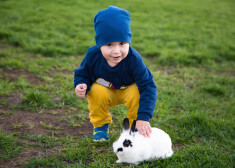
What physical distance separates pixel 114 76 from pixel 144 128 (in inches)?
22.4

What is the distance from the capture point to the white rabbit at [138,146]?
1.95 metres

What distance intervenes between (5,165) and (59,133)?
65 centimetres

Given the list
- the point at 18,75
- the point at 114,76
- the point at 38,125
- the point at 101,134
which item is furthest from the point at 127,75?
the point at 18,75

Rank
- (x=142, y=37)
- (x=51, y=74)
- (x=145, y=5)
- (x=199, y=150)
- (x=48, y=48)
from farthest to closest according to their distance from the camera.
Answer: (x=145, y=5)
(x=142, y=37)
(x=48, y=48)
(x=51, y=74)
(x=199, y=150)

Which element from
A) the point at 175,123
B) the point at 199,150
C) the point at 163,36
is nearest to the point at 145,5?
the point at 163,36

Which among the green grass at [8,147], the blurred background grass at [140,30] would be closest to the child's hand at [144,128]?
the green grass at [8,147]

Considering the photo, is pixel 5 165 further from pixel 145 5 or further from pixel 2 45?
pixel 145 5

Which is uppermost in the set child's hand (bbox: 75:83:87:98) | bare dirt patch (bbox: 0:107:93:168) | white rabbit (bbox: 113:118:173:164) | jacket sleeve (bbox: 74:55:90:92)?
jacket sleeve (bbox: 74:55:90:92)

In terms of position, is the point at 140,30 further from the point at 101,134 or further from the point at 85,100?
the point at 101,134

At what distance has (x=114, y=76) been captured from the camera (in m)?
2.33

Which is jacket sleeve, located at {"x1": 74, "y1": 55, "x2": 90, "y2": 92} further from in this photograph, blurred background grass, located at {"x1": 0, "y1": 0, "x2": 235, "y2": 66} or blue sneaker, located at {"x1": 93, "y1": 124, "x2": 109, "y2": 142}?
blurred background grass, located at {"x1": 0, "y1": 0, "x2": 235, "y2": 66}

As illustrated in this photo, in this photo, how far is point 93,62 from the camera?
235 centimetres

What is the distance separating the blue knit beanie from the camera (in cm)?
197

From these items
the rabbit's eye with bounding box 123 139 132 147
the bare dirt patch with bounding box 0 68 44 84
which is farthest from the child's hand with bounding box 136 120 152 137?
the bare dirt patch with bounding box 0 68 44 84
